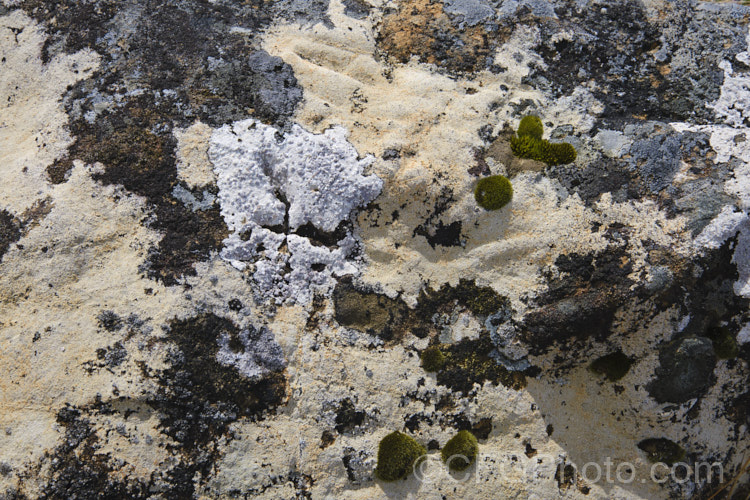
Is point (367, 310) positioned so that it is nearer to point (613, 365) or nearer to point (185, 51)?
point (613, 365)

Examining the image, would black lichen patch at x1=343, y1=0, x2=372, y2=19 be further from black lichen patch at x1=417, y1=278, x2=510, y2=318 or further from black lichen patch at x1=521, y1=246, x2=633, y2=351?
black lichen patch at x1=521, y1=246, x2=633, y2=351

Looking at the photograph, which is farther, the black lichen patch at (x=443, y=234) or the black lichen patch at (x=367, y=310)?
the black lichen patch at (x=443, y=234)

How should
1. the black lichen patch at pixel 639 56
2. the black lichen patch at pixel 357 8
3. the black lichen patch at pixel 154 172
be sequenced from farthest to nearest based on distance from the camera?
the black lichen patch at pixel 357 8 → the black lichen patch at pixel 639 56 → the black lichen patch at pixel 154 172

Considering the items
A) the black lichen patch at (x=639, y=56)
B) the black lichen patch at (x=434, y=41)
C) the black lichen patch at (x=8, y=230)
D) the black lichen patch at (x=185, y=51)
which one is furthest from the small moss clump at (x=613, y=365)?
the black lichen patch at (x=8, y=230)

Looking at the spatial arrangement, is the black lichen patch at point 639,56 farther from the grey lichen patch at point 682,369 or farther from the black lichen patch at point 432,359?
the black lichen patch at point 432,359

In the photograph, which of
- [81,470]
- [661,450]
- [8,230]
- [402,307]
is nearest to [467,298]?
[402,307]

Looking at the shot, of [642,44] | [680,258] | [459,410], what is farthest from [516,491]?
[642,44]
